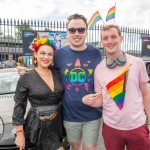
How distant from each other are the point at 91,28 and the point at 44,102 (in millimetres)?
10442

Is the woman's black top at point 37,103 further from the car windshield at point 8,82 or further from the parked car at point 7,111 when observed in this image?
the car windshield at point 8,82

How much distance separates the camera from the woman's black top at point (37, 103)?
7.39 ft

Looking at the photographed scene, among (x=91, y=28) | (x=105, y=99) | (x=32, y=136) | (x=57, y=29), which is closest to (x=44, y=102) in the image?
(x=32, y=136)

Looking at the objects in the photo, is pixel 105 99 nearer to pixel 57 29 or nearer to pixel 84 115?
pixel 84 115

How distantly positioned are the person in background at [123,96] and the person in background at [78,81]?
221 millimetres

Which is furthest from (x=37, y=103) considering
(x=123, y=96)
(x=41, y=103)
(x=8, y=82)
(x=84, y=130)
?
(x=8, y=82)

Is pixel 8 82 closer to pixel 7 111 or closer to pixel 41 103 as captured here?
pixel 7 111

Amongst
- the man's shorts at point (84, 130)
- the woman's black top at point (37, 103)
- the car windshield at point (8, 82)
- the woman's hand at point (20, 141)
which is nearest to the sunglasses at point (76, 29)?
the woman's black top at point (37, 103)

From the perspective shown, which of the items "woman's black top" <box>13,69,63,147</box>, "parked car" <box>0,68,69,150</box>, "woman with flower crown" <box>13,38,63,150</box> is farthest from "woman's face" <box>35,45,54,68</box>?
"parked car" <box>0,68,69,150</box>

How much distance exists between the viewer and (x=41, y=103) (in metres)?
2.29

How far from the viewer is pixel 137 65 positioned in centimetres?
210

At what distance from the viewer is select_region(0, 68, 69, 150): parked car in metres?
2.56

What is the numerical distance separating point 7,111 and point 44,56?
1.03 m

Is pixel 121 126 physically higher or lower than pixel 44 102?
lower
